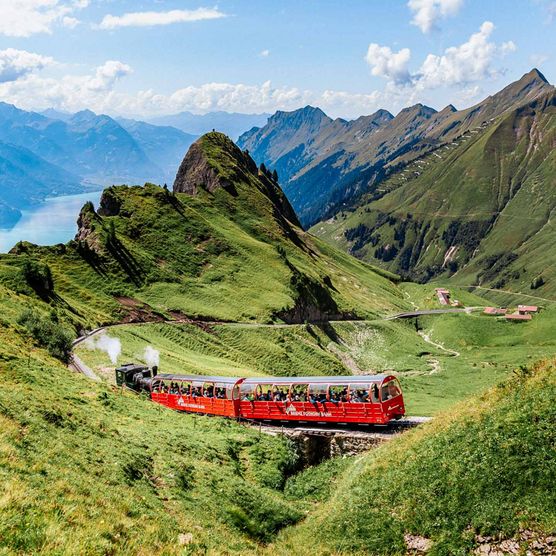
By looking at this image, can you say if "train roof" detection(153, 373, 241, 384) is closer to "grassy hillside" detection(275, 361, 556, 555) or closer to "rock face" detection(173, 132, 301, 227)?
"grassy hillside" detection(275, 361, 556, 555)

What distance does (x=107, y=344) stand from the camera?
203 ft

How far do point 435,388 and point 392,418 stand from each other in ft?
122

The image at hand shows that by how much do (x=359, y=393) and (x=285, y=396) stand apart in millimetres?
6427

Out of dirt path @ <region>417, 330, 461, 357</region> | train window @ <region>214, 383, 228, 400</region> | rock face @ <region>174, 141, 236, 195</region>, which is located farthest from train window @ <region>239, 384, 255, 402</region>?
rock face @ <region>174, 141, 236, 195</region>

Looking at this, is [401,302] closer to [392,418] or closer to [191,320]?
[191,320]

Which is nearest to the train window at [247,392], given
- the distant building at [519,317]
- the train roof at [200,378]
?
the train roof at [200,378]

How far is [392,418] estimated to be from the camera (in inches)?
1446

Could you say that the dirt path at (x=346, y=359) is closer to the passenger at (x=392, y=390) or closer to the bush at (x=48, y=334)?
the passenger at (x=392, y=390)

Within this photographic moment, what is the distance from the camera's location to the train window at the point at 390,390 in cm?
3641

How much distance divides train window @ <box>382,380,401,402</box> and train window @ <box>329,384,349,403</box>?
2.74 metres

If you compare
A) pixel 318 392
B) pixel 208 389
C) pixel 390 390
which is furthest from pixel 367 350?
pixel 390 390

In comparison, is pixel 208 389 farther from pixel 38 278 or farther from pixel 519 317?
pixel 519 317

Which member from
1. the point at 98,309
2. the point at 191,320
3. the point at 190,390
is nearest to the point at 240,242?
the point at 191,320

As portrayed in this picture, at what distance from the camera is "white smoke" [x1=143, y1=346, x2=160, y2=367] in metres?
58.3
